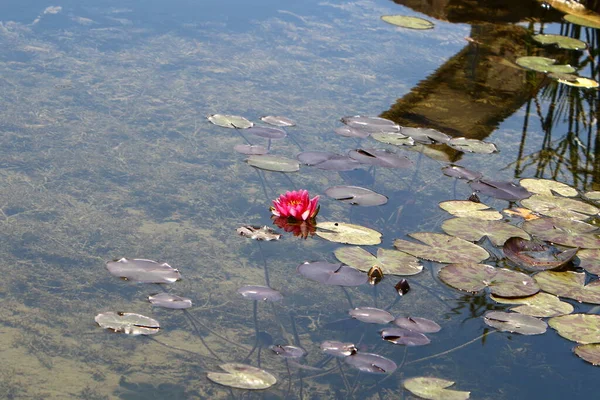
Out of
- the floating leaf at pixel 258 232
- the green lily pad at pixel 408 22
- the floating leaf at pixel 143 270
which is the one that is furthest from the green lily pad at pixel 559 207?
the green lily pad at pixel 408 22

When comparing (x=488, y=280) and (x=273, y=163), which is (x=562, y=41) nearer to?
(x=273, y=163)

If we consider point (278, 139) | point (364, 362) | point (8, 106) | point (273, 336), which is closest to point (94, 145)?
point (8, 106)

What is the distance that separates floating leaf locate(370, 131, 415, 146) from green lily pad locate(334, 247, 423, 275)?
962 millimetres

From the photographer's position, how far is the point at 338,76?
4348 millimetres

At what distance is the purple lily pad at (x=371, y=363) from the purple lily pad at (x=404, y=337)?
10 centimetres

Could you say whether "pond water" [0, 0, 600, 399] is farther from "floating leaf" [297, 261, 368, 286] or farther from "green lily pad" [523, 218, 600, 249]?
"green lily pad" [523, 218, 600, 249]

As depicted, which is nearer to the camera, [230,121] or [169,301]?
[169,301]

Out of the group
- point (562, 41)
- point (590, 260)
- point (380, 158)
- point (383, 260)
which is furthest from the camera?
point (562, 41)

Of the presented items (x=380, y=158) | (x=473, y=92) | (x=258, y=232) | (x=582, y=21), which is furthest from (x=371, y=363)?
(x=582, y=21)

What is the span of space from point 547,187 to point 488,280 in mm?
878

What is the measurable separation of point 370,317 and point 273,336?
31cm

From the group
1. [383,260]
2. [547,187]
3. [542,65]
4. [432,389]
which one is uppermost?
[542,65]

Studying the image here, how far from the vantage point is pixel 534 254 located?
2.72 m

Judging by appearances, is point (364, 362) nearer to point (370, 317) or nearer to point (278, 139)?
point (370, 317)
